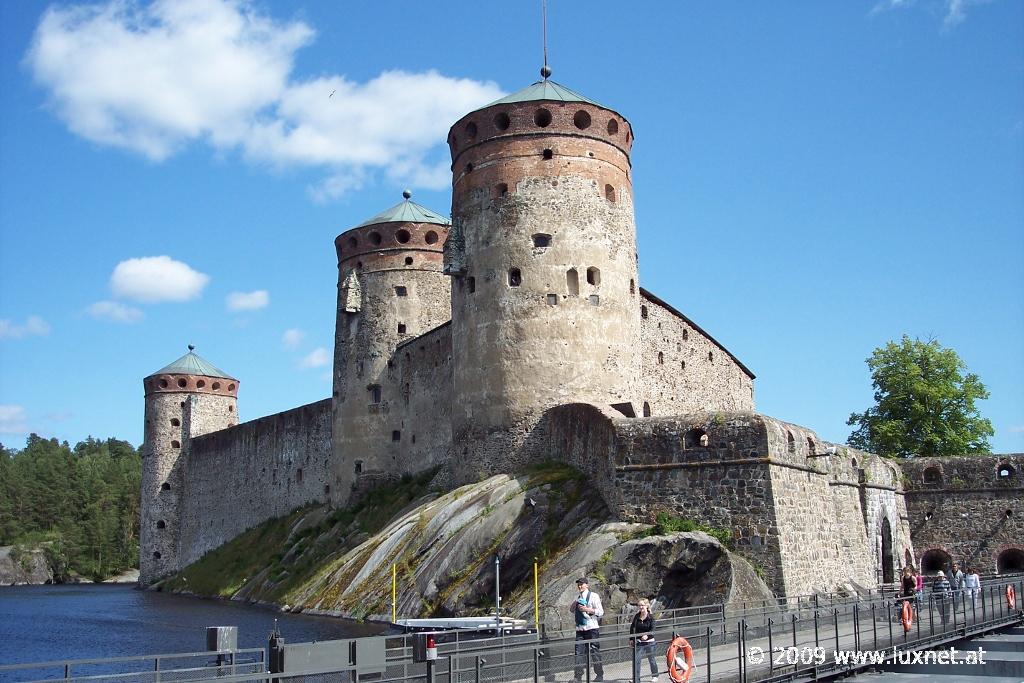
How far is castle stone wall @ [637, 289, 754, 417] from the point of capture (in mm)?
36688

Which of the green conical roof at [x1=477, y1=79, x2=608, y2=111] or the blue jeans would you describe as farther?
the green conical roof at [x1=477, y1=79, x2=608, y2=111]

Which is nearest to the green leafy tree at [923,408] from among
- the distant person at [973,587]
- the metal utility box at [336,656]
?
the distant person at [973,587]

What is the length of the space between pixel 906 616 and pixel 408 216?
3033cm

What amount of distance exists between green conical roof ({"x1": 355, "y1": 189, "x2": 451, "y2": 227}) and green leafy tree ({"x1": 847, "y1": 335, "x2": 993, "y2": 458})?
19922mm

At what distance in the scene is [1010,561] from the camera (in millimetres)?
32781

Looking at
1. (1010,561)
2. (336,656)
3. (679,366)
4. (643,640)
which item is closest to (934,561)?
(1010,561)

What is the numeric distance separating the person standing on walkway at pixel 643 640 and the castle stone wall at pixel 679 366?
755 inches

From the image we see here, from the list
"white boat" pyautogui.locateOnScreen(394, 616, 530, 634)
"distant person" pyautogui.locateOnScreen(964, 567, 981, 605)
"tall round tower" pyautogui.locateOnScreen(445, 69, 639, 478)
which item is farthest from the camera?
"tall round tower" pyautogui.locateOnScreen(445, 69, 639, 478)

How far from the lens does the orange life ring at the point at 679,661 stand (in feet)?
43.0

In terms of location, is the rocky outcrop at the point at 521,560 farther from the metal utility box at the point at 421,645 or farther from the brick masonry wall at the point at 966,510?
the brick masonry wall at the point at 966,510

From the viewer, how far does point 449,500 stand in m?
31.2

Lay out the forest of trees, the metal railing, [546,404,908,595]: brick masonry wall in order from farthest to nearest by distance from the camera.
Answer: the forest of trees, [546,404,908,595]: brick masonry wall, the metal railing

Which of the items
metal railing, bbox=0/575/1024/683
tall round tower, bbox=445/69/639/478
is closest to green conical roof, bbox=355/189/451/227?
tall round tower, bbox=445/69/639/478

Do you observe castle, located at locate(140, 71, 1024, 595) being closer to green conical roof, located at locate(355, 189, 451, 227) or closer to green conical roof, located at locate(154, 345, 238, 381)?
green conical roof, located at locate(355, 189, 451, 227)
